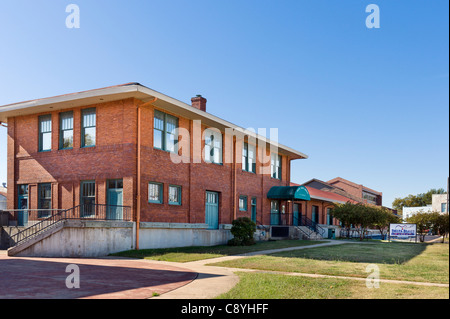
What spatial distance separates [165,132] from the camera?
78.2ft

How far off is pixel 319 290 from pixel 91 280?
→ 559cm

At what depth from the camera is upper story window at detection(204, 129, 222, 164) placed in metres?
27.3

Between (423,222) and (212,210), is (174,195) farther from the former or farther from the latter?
(423,222)

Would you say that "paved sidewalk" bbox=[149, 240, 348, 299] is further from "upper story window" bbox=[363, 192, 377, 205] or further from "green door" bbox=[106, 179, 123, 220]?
"upper story window" bbox=[363, 192, 377, 205]

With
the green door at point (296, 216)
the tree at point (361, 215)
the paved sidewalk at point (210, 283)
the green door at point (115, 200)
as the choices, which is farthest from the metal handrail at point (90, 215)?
the tree at point (361, 215)

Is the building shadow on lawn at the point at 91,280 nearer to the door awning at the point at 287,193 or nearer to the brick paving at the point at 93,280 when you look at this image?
the brick paving at the point at 93,280

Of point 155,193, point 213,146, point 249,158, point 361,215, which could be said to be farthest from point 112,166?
point 361,215

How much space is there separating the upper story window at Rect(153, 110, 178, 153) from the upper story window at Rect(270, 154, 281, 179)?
522 inches

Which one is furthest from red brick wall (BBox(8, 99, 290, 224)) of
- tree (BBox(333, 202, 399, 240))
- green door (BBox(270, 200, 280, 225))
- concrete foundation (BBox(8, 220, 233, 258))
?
tree (BBox(333, 202, 399, 240))

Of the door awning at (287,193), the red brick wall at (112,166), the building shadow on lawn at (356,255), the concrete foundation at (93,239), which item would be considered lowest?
the building shadow on lawn at (356,255)

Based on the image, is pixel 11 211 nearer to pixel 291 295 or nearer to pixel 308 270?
pixel 308 270

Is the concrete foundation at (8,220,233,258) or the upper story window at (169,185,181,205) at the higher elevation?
the upper story window at (169,185,181,205)

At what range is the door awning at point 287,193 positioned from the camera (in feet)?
111

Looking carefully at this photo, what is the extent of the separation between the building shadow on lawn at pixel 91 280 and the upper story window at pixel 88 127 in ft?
28.7
